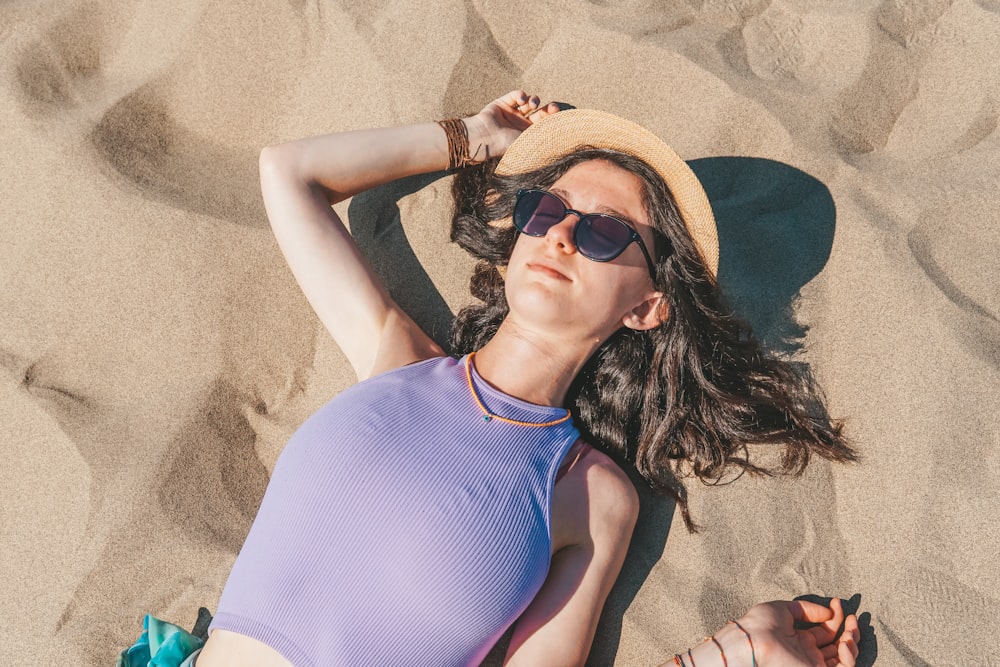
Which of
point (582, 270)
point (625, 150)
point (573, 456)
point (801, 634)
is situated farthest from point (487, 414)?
point (801, 634)

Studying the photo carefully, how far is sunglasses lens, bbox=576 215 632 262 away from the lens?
2.68 m

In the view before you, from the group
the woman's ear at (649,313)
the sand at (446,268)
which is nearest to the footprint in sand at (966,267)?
the sand at (446,268)

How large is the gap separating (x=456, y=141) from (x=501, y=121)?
0.81ft

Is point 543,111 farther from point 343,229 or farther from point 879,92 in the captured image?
point 879,92

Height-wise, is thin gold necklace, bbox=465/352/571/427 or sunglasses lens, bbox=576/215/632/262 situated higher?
sunglasses lens, bbox=576/215/632/262

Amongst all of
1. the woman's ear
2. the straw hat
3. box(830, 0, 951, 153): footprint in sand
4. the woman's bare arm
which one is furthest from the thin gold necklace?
box(830, 0, 951, 153): footprint in sand

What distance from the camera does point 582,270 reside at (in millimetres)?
2723

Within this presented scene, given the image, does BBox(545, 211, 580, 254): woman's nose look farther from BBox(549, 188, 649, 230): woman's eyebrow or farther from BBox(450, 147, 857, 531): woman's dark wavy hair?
BBox(450, 147, 857, 531): woman's dark wavy hair

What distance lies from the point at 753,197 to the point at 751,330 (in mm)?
638

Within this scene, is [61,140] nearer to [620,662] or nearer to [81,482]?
[81,482]

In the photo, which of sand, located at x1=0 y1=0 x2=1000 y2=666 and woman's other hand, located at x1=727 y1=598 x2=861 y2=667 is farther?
sand, located at x1=0 y1=0 x2=1000 y2=666

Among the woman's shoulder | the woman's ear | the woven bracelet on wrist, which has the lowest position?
the woman's shoulder

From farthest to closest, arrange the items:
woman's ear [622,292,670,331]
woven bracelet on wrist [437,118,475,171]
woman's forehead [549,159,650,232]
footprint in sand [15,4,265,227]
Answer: footprint in sand [15,4,265,227]
woven bracelet on wrist [437,118,475,171]
woman's ear [622,292,670,331]
woman's forehead [549,159,650,232]

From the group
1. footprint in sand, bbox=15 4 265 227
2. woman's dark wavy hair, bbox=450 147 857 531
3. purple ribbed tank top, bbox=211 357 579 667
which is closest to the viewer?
purple ribbed tank top, bbox=211 357 579 667
